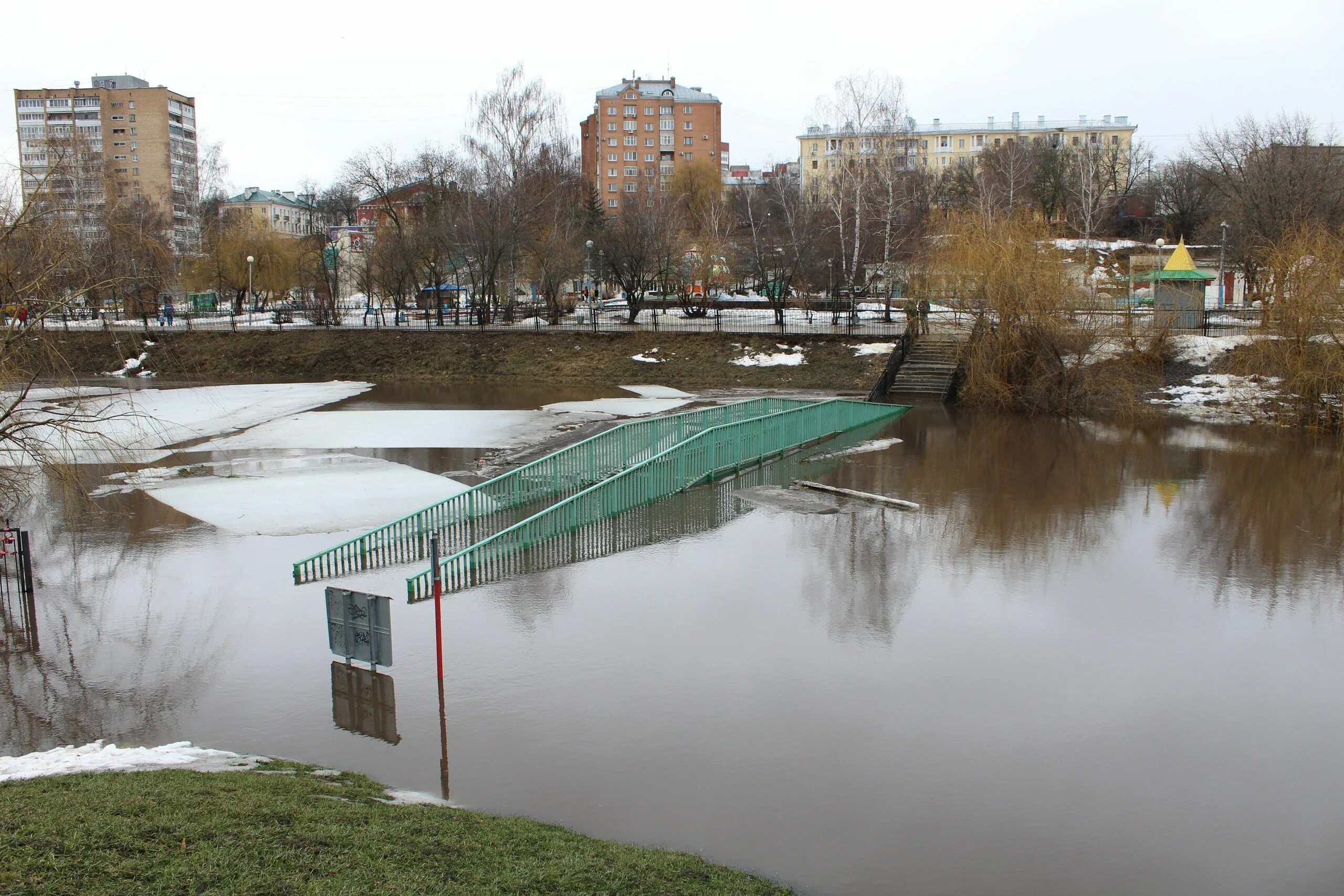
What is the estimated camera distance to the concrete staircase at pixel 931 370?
3497cm

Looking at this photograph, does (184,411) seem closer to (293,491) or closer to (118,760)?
(293,491)

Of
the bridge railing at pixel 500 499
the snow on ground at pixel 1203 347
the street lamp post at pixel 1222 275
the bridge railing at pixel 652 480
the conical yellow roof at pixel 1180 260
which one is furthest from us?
the street lamp post at pixel 1222 275

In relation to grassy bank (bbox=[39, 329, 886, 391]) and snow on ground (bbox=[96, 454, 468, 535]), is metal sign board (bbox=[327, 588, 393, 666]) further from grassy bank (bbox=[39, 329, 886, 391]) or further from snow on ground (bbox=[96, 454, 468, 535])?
grassy bank (bbox=[39, 329, 886, 391])

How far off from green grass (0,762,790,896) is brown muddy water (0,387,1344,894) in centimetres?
82

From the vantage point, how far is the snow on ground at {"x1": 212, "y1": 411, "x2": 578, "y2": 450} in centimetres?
2520

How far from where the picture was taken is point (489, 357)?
43.9 meters

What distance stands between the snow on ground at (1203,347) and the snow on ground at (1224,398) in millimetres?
1216

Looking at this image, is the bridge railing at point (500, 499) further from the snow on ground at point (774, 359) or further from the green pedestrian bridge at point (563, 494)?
the snow on ground at point (774, 359)

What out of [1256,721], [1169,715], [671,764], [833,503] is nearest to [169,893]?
[671,764]

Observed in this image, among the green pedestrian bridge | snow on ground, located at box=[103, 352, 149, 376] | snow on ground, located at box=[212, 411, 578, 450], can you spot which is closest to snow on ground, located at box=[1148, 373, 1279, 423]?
the green pedestrian bridge

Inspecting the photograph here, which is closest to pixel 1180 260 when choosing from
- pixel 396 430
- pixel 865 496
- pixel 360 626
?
pixel 865 496

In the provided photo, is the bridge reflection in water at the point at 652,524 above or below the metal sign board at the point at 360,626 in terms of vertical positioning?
below

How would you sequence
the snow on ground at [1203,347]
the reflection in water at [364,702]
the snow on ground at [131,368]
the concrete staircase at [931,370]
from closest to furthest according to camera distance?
1. the reflection in water at [364,702]
2. the snow on ground at [1203,347]
3. the concrete staircase at [931,370]
4. the snow on ground at [131,368]

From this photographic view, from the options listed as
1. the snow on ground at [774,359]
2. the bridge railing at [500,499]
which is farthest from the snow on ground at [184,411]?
the snow on ground at [774,359]
